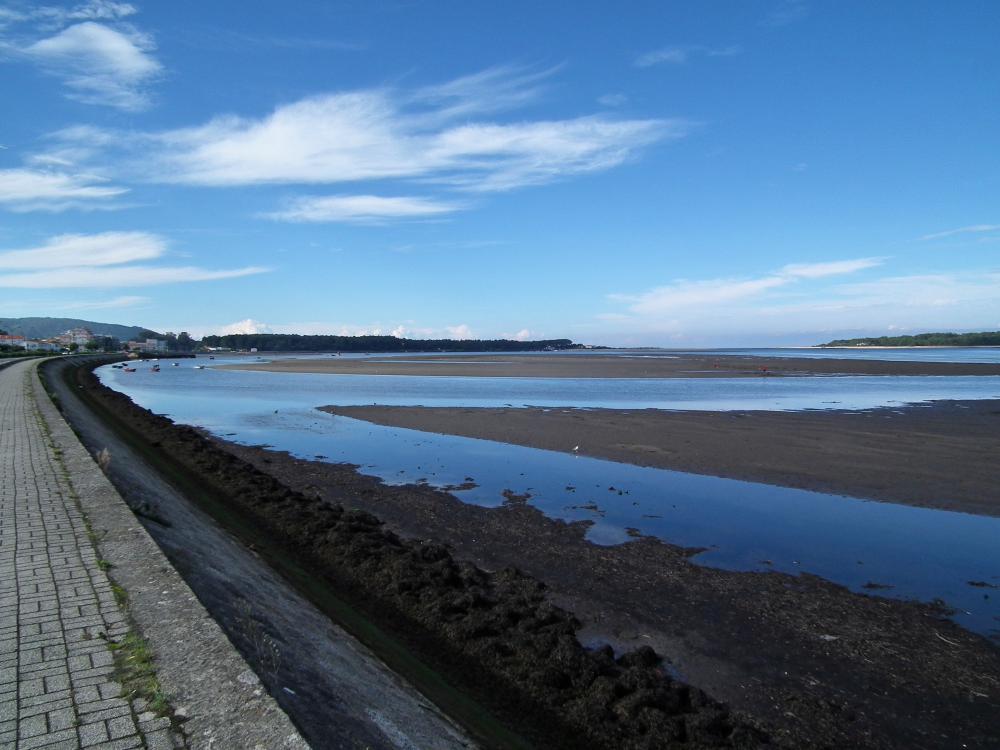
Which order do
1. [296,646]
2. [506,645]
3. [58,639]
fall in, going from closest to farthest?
[58,639] → [296,646] → [506,645]

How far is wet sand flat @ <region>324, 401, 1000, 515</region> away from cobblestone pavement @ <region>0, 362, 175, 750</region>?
1240cm

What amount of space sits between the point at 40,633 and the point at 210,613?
43.1 inches

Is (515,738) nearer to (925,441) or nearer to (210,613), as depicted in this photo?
(210,613)

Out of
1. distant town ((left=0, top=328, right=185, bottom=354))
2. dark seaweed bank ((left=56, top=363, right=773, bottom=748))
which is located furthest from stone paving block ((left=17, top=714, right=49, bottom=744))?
distant town ((left=0, top=328, right=185, bottom=354))

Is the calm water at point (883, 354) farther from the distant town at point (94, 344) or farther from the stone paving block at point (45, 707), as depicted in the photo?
the stone paving block at point (45, 707)

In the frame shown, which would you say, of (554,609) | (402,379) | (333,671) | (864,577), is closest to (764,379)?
(402,379)

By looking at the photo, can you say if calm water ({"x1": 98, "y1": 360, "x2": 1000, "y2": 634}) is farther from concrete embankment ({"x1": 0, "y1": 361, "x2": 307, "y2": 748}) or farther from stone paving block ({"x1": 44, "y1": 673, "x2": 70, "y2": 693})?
stone paving block ({"x1": 44, "y1": 673, "x2": 70, "y2": 693})

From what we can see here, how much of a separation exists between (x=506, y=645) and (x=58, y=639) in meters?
3.88

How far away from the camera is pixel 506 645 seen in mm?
6352

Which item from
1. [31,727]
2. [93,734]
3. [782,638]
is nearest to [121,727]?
[93,734]

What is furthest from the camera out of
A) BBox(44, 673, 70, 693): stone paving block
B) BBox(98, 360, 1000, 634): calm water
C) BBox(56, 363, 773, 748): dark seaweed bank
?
BBox(98, 360, 1000, 634): calm water

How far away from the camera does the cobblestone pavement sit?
3.25 m

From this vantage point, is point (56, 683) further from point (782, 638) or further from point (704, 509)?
point (704, 509)

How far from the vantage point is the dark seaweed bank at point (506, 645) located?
16.7 feet
